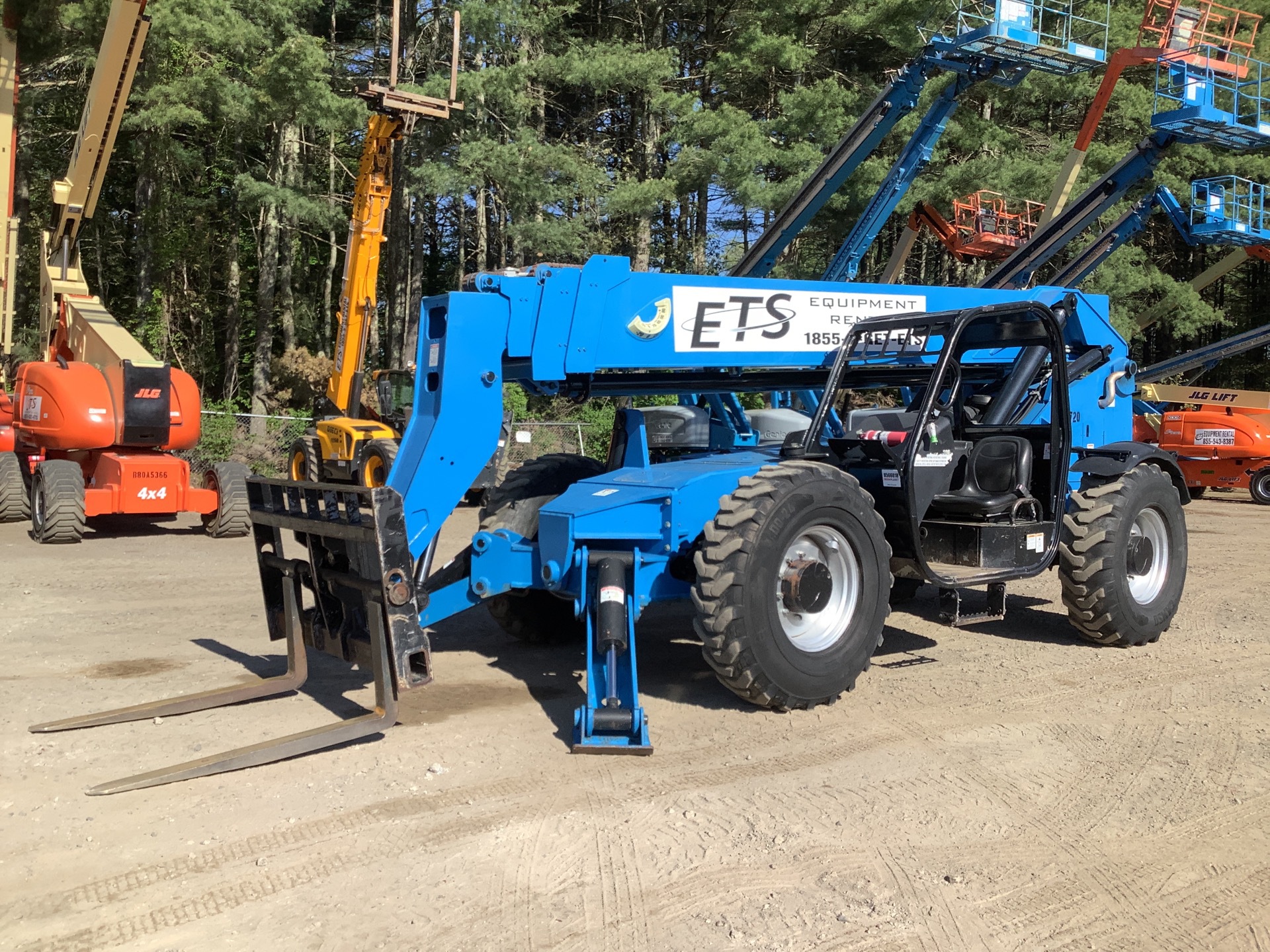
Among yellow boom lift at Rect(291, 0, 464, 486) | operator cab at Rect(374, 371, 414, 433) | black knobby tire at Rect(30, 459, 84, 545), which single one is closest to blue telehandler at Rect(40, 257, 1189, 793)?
black knobby tire at Rect(30, 459, 84, 545)

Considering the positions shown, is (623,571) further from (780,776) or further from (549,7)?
(549,7)

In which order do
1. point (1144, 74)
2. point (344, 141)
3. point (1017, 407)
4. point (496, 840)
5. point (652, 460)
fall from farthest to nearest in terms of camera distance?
point (344, 141), point (1144, 74), point (652, 460), point (1017, 407), point (496, 840)

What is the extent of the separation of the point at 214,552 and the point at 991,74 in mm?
14514

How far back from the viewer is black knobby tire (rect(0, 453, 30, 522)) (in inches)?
568

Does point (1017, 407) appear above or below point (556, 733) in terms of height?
above

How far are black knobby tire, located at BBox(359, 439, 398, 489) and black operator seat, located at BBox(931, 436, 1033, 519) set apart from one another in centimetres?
831

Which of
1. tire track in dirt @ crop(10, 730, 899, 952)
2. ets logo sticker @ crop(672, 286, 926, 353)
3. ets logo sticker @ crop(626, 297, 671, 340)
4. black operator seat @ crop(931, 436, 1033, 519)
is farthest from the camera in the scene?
black operator seat @ crop(931, 436, 1033, 519)

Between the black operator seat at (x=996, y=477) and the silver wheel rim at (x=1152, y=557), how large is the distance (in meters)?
1.18

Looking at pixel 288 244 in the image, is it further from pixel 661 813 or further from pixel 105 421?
pixel 661 813

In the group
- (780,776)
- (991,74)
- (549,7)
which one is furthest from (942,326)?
(549,7)

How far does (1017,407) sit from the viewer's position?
7.97 m

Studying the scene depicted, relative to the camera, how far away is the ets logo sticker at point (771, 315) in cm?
670

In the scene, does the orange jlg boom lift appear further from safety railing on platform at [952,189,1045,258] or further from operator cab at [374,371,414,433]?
safety railing on platform at [952,189,1045,258]

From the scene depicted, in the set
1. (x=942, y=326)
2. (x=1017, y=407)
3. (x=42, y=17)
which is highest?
(x=42, y=17)
